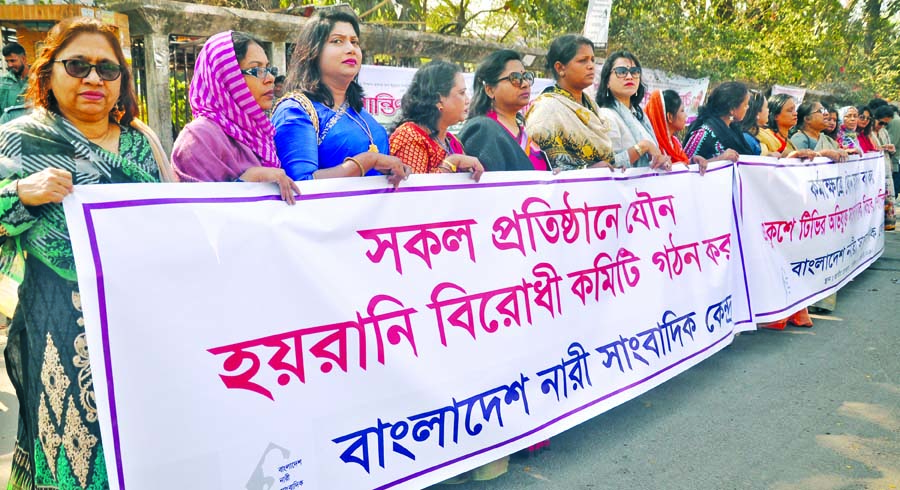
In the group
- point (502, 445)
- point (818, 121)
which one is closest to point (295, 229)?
point (502, 445)

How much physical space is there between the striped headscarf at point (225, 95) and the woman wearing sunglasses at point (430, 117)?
2.45 ft

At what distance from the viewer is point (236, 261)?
80.4 inches

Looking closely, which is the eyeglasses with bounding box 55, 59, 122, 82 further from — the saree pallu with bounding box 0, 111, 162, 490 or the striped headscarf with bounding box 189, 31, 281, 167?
the striped headscarf with bounding box 189, 31, 281, 167

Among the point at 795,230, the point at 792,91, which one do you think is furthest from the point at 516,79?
the point at 792,91

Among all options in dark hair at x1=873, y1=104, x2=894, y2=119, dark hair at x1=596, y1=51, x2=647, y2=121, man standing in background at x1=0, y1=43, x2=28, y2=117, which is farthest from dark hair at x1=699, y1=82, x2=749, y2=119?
dark hair at x1=873, y1=104, x2=894, y2=119

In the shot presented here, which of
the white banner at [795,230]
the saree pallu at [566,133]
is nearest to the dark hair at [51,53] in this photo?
the saree pallu at [566,133]

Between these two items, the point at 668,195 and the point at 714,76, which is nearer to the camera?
the point at 668,195

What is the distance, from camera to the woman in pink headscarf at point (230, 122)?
226 centimetres

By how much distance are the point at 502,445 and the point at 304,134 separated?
4.43 feet

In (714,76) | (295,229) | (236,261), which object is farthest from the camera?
(714,76)

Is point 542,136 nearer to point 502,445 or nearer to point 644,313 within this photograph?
point 644,313

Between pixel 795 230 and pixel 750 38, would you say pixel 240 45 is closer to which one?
pixel 795 230

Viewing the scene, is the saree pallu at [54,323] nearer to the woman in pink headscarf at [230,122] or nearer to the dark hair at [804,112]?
the woman in pink headscarf at [230,122]

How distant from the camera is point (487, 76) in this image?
3375mm
